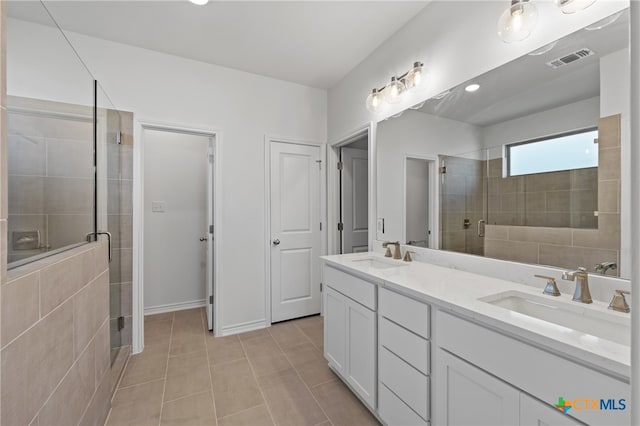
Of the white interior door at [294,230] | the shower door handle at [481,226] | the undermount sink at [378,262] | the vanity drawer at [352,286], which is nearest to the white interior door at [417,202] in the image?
the undermount sink at [378,262]

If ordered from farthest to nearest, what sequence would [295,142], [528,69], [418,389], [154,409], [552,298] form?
[295,142], [154,409], [528,69], [418,389], [552,298]

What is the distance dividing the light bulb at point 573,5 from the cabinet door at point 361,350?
5.47 ft

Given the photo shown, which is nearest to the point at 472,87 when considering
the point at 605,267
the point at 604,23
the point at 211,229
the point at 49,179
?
the point at 604,23

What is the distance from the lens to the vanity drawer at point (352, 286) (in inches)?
63.9

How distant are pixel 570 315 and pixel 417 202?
1129mm

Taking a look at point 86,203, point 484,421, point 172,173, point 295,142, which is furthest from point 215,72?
point 484,421

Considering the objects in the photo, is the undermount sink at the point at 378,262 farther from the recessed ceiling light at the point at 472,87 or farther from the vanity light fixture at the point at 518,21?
the vanity light fixture at the point at 518,21

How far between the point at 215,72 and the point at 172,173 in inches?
51.0

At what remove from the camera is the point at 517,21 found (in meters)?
1.35

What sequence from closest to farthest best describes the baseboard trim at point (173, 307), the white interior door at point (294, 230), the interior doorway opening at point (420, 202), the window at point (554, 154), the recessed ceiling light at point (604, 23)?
the recessed ceiling light at point (604, 23), the window at point (554, 154), the interior doorway opening at point (420, 202), the white interior door at point (294, 230), the baseboard trim at point (173, 307)

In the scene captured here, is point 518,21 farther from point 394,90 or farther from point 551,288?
point 551,288

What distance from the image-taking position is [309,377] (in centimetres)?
204

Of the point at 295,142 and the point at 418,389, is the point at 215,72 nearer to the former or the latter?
the point at 295,142

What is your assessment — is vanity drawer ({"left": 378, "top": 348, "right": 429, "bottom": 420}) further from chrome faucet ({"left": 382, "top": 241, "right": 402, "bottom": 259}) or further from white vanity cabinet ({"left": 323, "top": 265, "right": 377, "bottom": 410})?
chrome faucet ({"left": 382, "top": 241, "right": 402, "bottom": 259})
